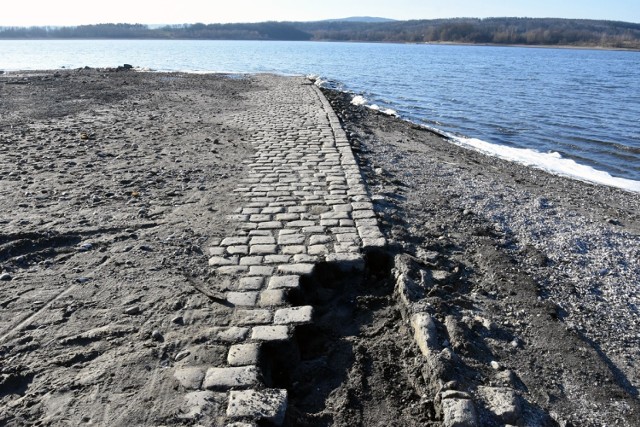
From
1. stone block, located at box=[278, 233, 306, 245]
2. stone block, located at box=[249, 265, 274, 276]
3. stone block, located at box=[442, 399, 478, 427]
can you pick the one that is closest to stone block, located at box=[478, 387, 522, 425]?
stone block, located at box=[442, 399, 478, 427]

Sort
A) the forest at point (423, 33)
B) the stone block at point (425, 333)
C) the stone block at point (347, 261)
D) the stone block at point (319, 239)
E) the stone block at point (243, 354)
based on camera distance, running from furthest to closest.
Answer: the forest at point (423, 33)
the stone block at point (319, 239)
the stone block at point (347, 261)
the stone block at point (425, 333)
the stone block at point (243, 354)

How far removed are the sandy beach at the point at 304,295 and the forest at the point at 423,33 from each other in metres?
120

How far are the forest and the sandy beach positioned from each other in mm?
120426

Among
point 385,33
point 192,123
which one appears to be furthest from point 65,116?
point 385,33

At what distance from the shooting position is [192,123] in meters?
11.7

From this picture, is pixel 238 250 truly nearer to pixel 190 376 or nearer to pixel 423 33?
pixel 190 376

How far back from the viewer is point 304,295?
13.1 ft

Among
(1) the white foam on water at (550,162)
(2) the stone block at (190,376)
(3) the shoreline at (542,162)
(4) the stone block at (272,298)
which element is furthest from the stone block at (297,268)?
(1) the white foam on water at (550,162)

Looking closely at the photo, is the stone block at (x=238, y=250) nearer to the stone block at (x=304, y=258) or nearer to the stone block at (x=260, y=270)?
the stone block at (x=260, y=270)

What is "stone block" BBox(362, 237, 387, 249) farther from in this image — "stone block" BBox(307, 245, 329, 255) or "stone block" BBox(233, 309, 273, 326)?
"stone block" BBox(233, 309, 273, 326)

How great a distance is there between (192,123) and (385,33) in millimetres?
150486

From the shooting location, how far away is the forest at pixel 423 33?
120 m

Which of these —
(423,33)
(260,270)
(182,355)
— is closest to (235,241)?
(260,270)

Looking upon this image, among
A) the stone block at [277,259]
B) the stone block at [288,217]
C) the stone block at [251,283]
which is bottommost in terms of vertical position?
the stone block at [288,217]
